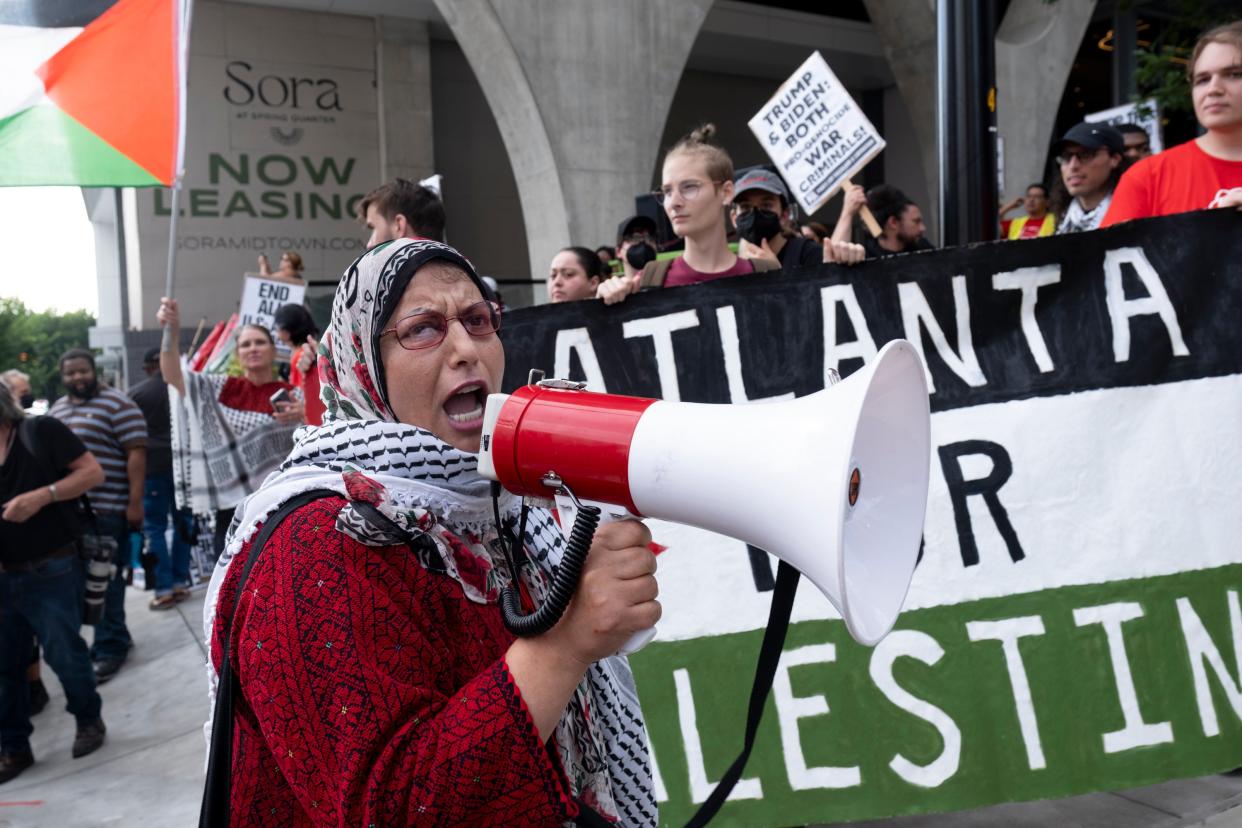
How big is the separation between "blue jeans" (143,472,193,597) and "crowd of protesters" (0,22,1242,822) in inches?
0.5

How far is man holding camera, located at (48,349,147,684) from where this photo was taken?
233 inches

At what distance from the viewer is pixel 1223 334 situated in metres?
3.06

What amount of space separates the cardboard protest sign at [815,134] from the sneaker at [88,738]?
3877 millimetres

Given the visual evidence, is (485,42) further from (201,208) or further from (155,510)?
(201,208)

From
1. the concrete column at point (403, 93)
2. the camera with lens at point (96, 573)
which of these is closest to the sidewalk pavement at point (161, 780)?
the camera with lens at point (96, 573)

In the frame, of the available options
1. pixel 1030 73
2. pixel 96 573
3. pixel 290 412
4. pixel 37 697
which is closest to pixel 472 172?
pixel 1030 73

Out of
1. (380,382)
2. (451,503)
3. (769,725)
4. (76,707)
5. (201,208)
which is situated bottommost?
(76,707)

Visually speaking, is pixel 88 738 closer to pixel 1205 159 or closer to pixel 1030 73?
pixel 1205 159

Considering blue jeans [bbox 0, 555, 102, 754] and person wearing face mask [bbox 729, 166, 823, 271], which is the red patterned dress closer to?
person wearing face mask [bbox 729, 166, 823, 271]

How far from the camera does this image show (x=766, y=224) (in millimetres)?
4234

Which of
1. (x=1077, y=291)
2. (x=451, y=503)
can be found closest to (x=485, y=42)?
(x=1077, y=291)

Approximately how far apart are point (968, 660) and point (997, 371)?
82 centimetres

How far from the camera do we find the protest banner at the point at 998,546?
287 centimetres

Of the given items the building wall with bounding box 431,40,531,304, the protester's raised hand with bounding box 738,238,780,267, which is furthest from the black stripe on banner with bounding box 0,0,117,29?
the building wall with bounding box 431,40,531,304
